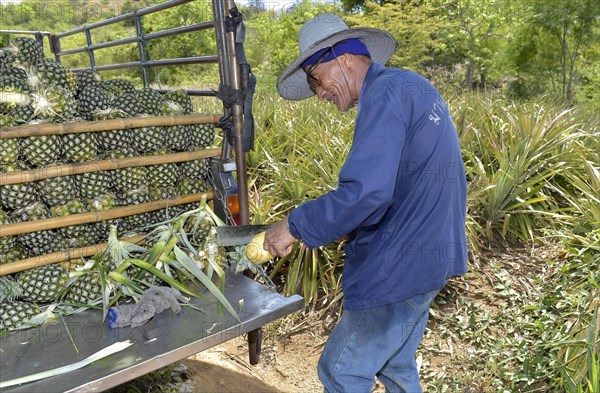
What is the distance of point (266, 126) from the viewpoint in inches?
262

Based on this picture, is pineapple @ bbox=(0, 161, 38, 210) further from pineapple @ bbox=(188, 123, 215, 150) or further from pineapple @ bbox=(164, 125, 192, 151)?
pineapple @ bbox=(188, 123, 215, 150)

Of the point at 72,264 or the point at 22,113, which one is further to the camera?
the point at 72,264

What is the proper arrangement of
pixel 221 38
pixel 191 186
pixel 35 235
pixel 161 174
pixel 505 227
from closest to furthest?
pixel 35 235
pixel 221 38
pixel 161 174
pixel 191 186
pixel 505 227

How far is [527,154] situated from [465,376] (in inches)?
105

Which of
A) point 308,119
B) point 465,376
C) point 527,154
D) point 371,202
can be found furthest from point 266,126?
point 371,202

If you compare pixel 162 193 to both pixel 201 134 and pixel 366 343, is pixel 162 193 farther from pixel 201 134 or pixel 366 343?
pixel 366 343

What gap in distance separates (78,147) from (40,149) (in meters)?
0.16

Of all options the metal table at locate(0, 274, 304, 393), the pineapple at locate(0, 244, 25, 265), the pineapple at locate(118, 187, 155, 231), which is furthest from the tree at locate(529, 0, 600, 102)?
the pineapple at locate(0, 244, 25, 265)

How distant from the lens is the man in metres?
1.87

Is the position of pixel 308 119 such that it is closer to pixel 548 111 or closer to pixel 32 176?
pixel 548 111

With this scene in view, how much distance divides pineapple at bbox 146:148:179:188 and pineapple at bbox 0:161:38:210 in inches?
22.5

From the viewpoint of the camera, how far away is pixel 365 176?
1.81 metres

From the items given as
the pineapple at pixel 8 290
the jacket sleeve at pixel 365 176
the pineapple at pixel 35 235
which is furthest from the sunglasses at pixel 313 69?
the pineapple at pixel 8 290

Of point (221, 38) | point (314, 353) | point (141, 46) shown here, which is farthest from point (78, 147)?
point (314, 353)
